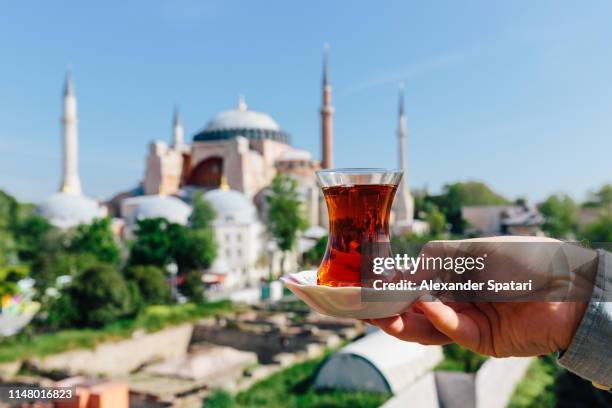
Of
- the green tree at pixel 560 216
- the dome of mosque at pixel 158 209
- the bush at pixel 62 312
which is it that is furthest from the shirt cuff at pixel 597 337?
the green tree at pixel 560 216

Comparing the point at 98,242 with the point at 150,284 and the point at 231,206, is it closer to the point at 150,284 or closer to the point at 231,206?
the point at 150,284

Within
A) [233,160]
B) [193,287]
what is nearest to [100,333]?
[193,287]

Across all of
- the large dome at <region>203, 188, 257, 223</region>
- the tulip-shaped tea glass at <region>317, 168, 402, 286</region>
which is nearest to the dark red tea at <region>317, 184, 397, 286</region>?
the tulip-shaped tea glass at <region>317, 168, 402, 286</region>

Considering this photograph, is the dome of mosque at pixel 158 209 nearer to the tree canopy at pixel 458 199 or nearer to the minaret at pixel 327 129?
the minaret at pixel 327 129

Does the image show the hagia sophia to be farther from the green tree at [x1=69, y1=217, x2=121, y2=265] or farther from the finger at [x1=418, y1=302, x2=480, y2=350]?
the finger at [x1=418, y1=302, x2=480, y2=350]

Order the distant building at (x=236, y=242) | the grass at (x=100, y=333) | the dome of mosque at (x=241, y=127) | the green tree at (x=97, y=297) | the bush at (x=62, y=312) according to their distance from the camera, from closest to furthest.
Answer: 1. the grass at (x=100, y=333)
2. the bush at (x=62, y=312)
3. the green tree at (x=97, y=297)
4. the distant building at (x=236, y=242)
5. the dome of mosque at (x=241, y=127)

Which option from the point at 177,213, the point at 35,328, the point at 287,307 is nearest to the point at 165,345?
the point at 35,328

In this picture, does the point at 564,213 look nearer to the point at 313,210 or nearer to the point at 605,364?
the point at 313,210
